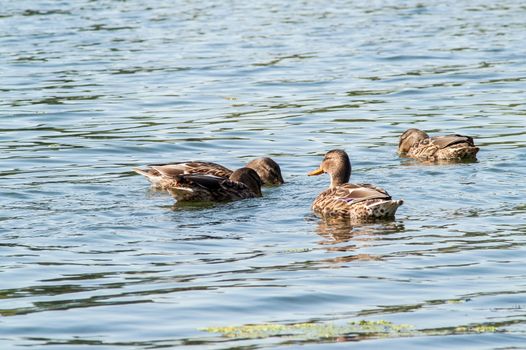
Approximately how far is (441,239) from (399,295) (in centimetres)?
219

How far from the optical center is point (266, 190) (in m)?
15.6

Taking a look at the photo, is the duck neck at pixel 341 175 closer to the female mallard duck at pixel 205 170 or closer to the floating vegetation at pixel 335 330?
the female mallard duck at pixel 205 170

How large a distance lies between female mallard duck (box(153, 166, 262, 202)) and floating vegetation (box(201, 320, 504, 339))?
5.61m

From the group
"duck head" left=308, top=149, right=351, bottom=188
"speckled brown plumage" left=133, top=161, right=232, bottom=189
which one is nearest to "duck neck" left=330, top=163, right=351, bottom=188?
"duck head" left=308, top=149, right=351, bottom=188

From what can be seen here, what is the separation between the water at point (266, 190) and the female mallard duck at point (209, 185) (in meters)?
0.25

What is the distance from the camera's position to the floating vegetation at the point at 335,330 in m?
8.77

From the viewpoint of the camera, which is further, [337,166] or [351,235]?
[337,166]

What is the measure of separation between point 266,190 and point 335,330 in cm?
674

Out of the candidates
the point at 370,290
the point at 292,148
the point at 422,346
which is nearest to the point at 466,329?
the point at 422,346

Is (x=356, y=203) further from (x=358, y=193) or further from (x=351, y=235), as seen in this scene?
(x=351, y=235)

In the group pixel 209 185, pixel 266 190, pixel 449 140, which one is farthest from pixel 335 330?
pixel 449 140

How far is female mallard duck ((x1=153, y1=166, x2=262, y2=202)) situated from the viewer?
1459 centimetres

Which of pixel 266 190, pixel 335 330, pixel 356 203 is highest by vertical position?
pixel 335 330

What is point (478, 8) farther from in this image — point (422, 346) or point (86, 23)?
point (422, 346)
